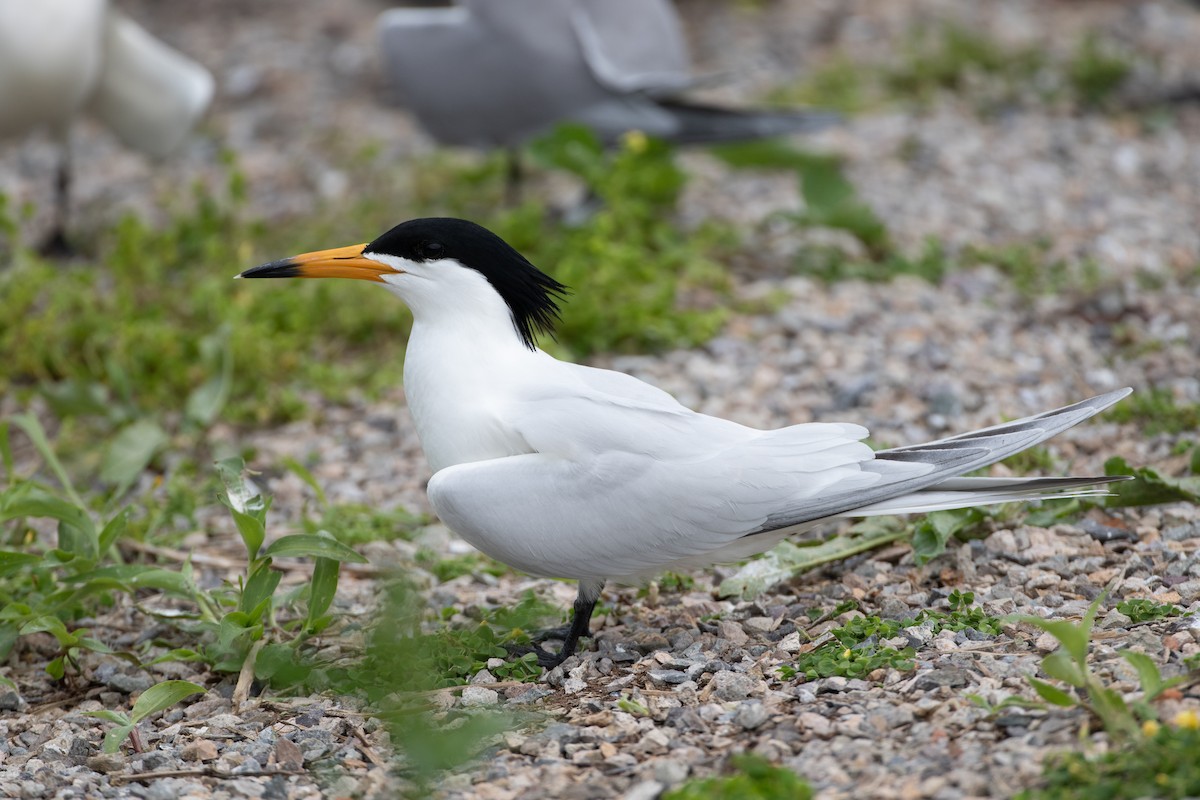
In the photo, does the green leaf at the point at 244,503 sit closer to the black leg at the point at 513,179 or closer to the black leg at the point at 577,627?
the black leg at the point at 577,627

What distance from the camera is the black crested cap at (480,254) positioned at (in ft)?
9.98

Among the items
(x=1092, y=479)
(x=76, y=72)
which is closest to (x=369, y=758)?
(x=1092, y=479)

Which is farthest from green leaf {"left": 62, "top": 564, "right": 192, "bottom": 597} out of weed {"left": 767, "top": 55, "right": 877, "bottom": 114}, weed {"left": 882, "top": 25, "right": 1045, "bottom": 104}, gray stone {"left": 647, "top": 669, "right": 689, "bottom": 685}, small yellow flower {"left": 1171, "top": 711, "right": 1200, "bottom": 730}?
weed {"left": 882, "top": 25, "right": 1045, "bottom": 104}

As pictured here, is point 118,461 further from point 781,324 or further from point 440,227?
point 781,324

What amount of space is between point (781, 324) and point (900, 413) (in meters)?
0.74

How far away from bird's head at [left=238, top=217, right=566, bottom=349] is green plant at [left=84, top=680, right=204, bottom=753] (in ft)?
2.98

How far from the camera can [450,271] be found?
3.06m

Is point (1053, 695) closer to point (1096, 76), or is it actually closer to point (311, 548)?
point (311, 548)

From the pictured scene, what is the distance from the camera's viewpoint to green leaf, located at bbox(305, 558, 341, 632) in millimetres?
2984

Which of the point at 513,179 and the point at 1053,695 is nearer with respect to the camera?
the point at 1053,695

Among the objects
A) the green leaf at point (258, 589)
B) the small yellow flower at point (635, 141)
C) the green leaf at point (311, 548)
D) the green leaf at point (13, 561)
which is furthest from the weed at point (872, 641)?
the small yellow flower at point (635, 141)

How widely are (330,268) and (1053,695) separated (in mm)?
1779

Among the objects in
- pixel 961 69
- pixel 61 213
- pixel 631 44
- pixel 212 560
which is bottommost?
pixel 212 560

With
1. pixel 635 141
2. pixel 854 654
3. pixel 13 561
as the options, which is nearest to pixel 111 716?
pixel 13 561
